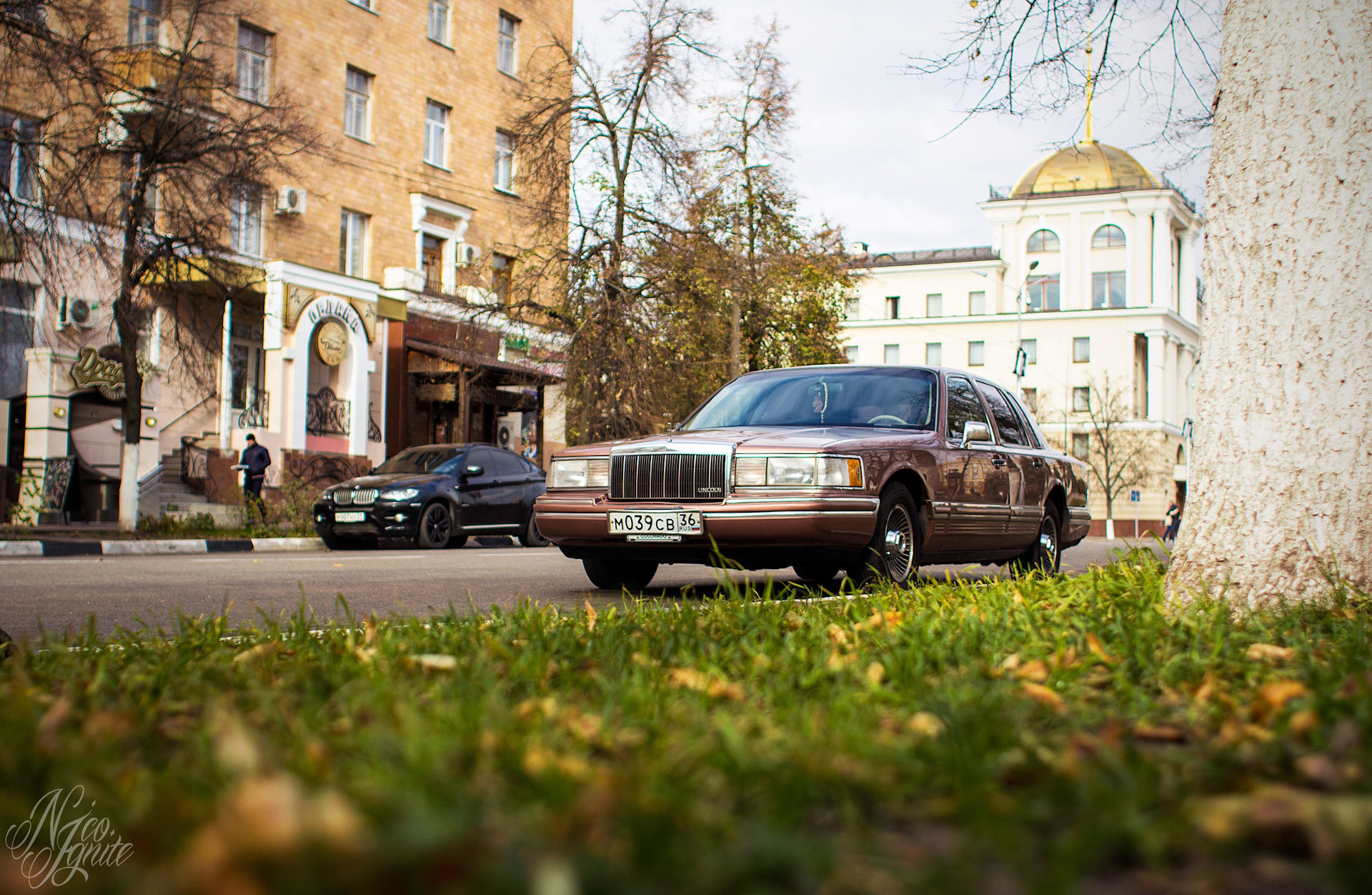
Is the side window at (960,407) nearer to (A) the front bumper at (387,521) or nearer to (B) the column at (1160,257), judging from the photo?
(A) the front bumper at (387,521)

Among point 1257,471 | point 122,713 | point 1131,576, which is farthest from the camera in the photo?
point 1131,576

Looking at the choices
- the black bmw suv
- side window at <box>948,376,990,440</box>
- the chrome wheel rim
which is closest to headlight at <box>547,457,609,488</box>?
the chrome wheel rim

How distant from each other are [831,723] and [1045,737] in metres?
0.46

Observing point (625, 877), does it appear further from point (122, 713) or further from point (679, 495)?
point (679, 495)

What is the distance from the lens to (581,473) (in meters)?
7.91

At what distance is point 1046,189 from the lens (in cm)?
7031

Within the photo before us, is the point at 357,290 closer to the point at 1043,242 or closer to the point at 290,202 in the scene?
the point at 290,202

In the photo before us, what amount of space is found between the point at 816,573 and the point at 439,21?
27933 millimetres

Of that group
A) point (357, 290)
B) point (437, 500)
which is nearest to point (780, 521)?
point (437, 500)

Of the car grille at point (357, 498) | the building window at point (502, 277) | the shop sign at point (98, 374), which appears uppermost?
the building window at point (502, 277)

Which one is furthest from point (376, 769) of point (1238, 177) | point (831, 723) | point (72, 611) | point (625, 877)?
point (72, 611)

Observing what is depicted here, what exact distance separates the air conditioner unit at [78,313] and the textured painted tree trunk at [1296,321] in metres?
22.3

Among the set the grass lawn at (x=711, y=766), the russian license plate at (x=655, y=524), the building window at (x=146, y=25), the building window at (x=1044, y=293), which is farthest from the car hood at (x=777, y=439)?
the building window at (x=1044, y=293)

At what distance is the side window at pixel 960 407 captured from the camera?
857 cm
